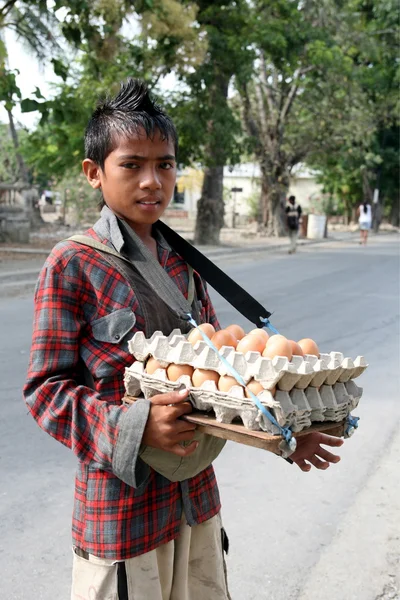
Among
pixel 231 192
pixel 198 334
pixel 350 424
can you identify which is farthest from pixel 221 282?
pixel 231 192

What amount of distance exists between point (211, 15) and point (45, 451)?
47.7ft

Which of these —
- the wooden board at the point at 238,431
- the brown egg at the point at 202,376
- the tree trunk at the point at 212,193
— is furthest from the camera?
the tree trunk at the point at 212,193

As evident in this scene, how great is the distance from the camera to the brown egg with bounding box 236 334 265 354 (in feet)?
5.23

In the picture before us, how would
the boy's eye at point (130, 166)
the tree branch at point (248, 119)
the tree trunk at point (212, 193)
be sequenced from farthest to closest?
the tree branch at point (248, 119) → the tree trunk at point (212, 193) → the boy's eye at point (130, 166)

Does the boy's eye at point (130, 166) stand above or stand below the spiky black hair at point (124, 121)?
below

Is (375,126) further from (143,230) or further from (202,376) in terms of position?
(202,376)

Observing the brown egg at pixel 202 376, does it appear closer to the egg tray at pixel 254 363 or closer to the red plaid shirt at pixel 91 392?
the egg tray at pixel 254 363

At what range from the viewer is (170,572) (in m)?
1.75

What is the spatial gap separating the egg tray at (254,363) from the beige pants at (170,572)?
0.49m

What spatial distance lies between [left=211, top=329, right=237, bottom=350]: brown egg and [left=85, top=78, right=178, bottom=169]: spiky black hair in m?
0.49

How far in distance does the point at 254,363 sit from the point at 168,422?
8.3 inches

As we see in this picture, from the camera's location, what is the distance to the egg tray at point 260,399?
1398 mm

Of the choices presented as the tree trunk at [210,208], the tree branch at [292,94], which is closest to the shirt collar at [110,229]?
the tree trunk at [210,208]

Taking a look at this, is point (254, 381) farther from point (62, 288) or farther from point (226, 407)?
point (62, 288)
